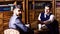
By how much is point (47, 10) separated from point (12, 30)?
3.55 feet

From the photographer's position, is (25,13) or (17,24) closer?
(17,24)

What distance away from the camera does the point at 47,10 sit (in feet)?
12.7

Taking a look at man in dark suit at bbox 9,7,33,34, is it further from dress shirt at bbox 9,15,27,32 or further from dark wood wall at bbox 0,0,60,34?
dark wood wall at bbox 0,0,60,34

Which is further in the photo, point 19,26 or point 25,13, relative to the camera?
point 25,13

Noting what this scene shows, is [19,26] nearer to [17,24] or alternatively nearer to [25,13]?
[17,24]

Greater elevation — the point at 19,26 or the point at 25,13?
the point at 25,13

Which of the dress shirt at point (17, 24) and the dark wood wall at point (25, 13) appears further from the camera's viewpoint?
the dark wood wall at point (25, 13)

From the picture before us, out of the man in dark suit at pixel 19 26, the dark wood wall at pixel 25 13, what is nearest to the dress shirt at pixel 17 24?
the man in dark suit at pixel 19 26

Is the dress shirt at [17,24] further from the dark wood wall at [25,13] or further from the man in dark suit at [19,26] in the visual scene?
the dark wood wall at [25,13]

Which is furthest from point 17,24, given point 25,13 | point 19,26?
point 25,13

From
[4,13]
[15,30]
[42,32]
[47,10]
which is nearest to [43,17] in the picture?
[47,10]

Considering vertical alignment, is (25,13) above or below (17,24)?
above

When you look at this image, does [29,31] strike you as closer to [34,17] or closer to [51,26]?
[51,26]

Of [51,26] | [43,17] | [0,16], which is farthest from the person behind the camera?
[0,16]
